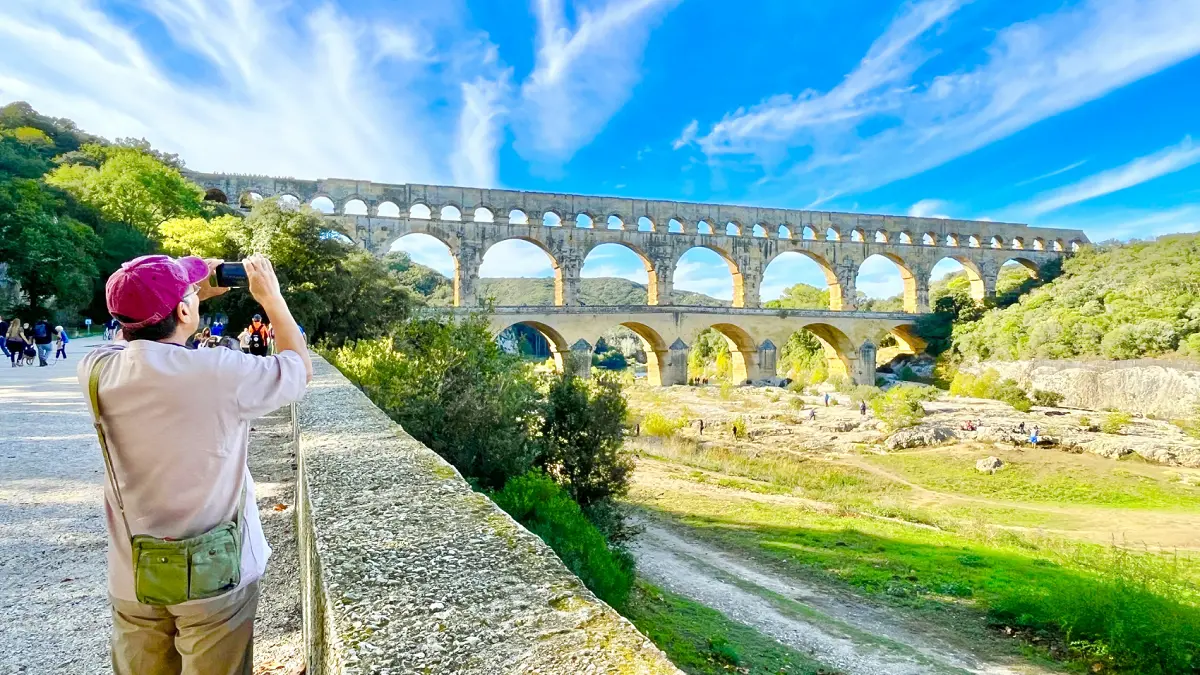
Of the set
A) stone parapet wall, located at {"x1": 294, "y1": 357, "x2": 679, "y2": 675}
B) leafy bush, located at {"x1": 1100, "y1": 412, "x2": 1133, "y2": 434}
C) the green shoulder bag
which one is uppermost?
the green shoulder bag

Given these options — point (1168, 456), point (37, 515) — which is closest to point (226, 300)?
point (37, 515)

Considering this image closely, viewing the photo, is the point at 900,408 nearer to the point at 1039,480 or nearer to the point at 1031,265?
the point at 1039,480

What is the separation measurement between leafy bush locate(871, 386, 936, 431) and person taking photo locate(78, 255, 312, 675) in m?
21.0

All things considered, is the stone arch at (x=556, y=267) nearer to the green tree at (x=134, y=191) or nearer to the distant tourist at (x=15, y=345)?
the green tree at (x=134, y=191)

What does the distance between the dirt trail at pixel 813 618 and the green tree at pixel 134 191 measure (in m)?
24.6

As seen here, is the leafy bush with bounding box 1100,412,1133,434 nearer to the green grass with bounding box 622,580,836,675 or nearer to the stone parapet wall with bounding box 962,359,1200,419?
the stone parapet wall with bounding box 962,359,1200,419

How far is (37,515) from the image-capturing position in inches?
142

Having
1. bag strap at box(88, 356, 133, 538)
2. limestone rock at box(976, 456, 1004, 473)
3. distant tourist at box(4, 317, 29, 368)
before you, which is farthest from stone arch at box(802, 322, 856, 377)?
bag strap at box(88, 356, 133, 538)

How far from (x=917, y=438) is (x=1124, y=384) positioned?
11069 mm

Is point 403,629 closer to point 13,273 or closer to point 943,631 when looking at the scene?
point 943,631

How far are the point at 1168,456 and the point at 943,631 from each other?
47.6 feet

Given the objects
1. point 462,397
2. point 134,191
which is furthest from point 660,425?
point 134,191

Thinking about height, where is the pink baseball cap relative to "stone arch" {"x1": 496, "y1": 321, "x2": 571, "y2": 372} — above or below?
below

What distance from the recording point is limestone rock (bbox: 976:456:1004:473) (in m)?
15.9
